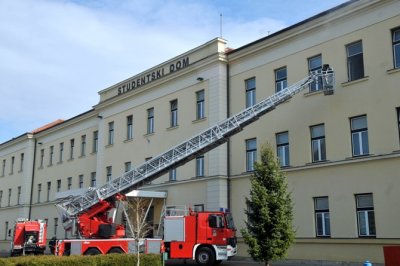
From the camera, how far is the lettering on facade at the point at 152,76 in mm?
31130

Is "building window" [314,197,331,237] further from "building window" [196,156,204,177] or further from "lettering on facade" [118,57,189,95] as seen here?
"lettering on facade" [118,57,189,95]

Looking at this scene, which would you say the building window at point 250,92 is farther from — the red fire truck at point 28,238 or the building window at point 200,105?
the red fire truck at point 28,238

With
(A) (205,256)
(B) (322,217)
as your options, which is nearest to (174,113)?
(A) (205,256)

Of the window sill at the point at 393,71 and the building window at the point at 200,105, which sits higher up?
the building window at the point at 200,105

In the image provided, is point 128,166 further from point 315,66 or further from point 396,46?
point 396,46

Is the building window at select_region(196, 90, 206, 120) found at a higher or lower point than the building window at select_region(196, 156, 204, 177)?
higher

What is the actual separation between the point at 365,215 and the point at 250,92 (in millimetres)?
9591

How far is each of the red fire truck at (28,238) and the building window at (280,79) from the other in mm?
19400

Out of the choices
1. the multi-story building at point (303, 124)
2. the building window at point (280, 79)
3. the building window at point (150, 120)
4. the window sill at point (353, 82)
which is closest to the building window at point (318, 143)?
the multi-story building at point (303, 124)

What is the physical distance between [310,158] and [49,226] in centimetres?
2864

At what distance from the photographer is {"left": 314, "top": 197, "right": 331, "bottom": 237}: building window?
22.0 m

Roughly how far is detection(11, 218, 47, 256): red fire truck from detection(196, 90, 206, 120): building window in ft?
45.8

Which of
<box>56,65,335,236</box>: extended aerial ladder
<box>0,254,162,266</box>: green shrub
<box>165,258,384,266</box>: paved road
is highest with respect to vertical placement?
<box>56,65,335,236</box>: extended aerial ladder

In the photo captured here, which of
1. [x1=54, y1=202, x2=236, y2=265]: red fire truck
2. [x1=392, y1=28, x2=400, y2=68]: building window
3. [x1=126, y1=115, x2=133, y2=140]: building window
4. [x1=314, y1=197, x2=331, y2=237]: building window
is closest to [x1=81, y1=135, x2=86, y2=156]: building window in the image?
[x1=126, y1=115, x2=133, y2=140]: building window
